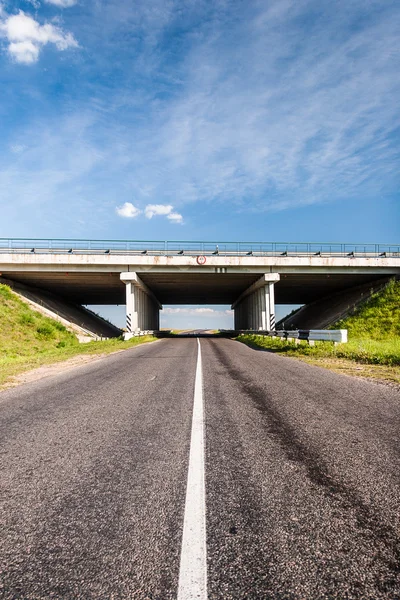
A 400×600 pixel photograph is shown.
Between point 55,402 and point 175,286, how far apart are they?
122 feet

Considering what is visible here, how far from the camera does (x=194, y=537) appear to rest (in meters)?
2.21

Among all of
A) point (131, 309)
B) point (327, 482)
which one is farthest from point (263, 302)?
point (327, 482)

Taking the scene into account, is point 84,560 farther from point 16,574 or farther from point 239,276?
point 239,276

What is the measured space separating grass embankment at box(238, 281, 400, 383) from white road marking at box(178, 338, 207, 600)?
279 inches

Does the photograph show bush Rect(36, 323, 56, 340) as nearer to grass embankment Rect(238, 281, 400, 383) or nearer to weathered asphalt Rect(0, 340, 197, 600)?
grass embankment Rect(238, 281, 400, 383)

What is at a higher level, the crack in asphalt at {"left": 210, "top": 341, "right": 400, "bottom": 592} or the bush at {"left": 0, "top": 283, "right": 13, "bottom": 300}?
the bush at {"left": 0, "top": 283, "right": 13, "bottom": 300}

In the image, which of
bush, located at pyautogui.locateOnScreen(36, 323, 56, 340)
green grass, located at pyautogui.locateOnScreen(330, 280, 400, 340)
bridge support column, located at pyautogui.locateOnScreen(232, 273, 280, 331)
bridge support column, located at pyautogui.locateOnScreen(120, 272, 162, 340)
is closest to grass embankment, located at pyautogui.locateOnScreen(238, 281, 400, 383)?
green grass, located at pyautogui.locateOnScreen(330, 280, 400, 340)

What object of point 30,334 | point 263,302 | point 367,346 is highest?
point 263,302

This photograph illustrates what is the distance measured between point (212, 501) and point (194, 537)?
0.50 m

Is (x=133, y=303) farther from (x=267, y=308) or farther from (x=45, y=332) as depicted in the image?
(x=267, y=308)

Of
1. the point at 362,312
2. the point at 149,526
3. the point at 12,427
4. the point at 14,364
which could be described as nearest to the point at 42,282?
the point at 14,364

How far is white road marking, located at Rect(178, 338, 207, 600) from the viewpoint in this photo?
1758 mm

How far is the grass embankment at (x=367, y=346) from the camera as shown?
11125 millimetres

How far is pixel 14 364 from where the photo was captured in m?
13.3
